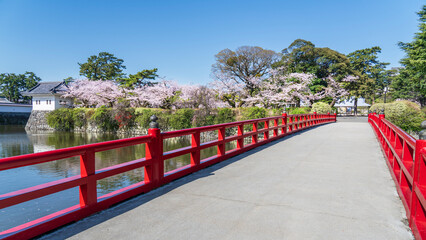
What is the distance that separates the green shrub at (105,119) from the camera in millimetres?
37375

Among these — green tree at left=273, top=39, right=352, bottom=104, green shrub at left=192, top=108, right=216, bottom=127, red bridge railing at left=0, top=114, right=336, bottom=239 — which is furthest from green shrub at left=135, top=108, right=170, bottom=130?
red bridge railing at left=0, top=114, right=336, bottom=239

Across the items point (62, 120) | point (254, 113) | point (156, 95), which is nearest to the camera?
point (254, 113)

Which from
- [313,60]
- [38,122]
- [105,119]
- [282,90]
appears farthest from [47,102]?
[313,60]

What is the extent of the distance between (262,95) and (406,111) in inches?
675

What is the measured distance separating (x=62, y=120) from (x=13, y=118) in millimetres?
22846

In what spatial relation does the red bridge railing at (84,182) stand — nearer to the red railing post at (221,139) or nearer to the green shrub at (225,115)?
the red railing post at (221,139)

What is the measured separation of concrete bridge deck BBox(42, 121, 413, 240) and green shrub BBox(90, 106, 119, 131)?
3365 centimetres

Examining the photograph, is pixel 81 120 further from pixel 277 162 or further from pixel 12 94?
pixel 12 94

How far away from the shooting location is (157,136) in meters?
5.07

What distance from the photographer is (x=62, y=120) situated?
41.9 metres

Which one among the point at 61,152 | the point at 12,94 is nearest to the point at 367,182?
the point at 61,152

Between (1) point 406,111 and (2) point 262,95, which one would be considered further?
(2) point 262,95

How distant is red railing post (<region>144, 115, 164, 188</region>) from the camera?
4891mm

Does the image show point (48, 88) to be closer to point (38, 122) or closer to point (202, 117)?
point (38, 122)
